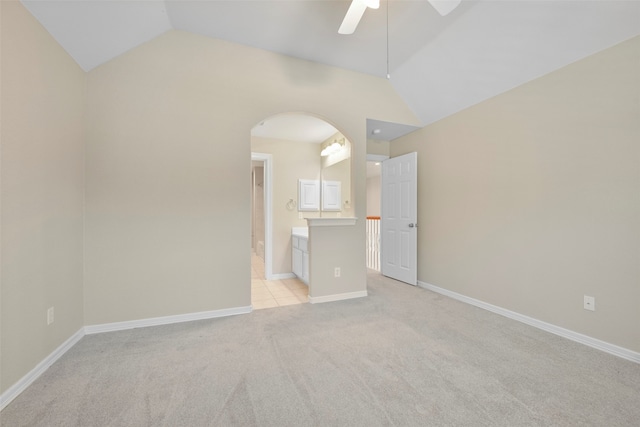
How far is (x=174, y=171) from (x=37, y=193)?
3.20ft

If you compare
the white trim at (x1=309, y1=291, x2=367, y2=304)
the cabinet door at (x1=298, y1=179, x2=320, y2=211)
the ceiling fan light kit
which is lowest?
the white trim at (x1=309, y1=291, x2=367, y2=304)

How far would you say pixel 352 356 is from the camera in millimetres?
1923

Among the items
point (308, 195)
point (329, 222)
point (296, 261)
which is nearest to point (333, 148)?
point (308, 195)

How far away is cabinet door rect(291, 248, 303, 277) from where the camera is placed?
401 centimetres

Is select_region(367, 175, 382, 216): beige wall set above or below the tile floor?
above

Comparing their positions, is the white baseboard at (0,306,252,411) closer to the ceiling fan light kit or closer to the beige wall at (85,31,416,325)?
the beige wall at (85,31,416,325)

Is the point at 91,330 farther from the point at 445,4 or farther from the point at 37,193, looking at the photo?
the point at 445,4

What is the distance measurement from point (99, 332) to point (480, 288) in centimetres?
390

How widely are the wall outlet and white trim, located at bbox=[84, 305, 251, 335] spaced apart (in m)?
3.06

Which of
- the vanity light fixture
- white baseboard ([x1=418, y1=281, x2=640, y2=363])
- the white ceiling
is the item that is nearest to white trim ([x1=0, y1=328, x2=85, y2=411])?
the white ceiling

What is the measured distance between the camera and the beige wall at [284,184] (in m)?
4.40

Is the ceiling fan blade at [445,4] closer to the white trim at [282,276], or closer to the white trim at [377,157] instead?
the white trim at [377,157]

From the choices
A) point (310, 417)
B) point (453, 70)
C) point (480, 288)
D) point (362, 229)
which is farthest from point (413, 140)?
point (310, 417)

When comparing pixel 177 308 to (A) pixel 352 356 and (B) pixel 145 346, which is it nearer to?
(B) pixel 145 346
